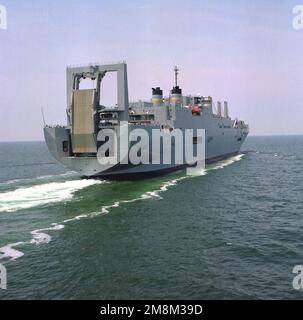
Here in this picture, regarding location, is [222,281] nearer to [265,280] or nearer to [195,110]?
[265,280]

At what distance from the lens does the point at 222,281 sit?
12289mm

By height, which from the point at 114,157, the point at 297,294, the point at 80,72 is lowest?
the point at 297,294

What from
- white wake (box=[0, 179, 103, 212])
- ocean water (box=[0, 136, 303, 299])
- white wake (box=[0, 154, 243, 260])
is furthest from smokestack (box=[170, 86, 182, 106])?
ocean water (box=[0, 136, 303, 299])

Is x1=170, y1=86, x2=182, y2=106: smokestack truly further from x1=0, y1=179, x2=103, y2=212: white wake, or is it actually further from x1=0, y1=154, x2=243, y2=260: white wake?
x1=0, y1=179, x2=103, y2=212: white wake

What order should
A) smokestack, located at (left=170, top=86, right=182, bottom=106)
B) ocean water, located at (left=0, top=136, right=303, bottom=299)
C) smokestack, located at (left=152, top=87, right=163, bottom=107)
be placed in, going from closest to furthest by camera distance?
ocean water, located at (left=0, top=136, right=303, bottom=299) → smokestack, located at (left=152, top=87, right=163, bottom=107) → smokestack, located at (left=170, top=86, right=182, bottom=106)

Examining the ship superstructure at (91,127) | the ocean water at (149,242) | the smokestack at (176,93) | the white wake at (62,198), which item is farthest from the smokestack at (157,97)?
the ocean water at (149,242)

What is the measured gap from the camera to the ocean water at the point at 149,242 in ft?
39.1

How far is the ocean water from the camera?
39.1 feet

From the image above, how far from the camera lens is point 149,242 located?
16.3m

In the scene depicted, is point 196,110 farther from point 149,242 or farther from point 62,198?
point 149,242

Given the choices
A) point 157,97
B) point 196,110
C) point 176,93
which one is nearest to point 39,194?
point 157,97

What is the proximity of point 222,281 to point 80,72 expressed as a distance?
84.9ft

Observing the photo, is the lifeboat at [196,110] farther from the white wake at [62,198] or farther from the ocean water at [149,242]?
the ocean water at [149,242]

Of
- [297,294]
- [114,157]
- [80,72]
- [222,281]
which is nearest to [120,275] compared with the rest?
[222,281]
